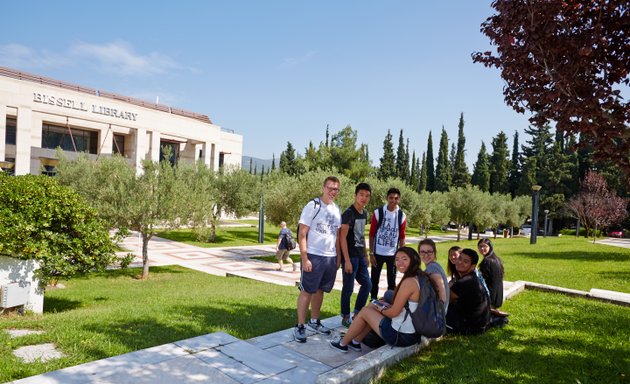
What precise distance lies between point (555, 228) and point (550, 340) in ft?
178

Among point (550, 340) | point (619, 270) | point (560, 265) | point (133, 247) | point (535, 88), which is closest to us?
point (535, 88)

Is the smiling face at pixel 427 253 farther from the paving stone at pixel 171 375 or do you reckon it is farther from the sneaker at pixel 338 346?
the paving stone at pixel 171 375

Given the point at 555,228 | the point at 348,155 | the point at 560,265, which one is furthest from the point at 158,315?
the point at 555,228

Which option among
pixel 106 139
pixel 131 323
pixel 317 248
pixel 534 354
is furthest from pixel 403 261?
pixel 106 139

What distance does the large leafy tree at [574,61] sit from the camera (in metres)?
3.67

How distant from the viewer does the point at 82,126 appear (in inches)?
1289

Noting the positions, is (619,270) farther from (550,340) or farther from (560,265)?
(550,340)

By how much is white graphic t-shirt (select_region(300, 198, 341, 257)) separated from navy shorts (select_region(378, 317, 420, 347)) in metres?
0.96

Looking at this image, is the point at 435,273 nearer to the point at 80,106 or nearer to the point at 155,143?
the point at 80,106

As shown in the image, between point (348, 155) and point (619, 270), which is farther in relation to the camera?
point (348, 155)

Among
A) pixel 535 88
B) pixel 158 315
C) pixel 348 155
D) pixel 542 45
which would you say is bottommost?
pixel 158 315

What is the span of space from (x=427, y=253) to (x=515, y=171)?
57.5m

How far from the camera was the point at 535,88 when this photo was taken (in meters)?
4.12

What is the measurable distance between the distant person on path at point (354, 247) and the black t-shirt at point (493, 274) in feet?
6.11
